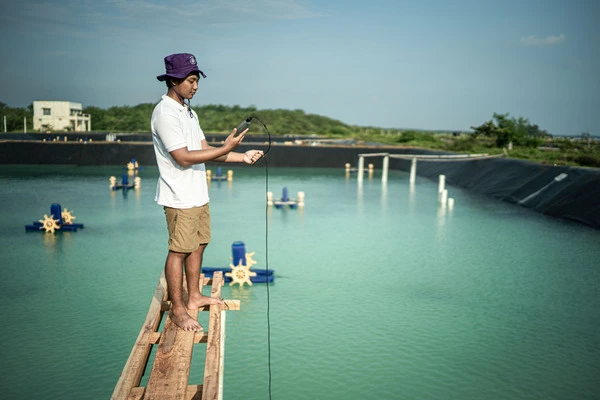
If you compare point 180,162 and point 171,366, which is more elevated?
point 180,162

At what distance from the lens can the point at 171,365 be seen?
2.90m

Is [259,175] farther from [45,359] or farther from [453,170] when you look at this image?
[45,359]

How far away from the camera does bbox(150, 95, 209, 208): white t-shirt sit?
3.25 metres

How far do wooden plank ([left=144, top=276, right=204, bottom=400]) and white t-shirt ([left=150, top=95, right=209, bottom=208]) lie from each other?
0.78 meters

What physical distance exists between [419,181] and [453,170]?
5.16 feet

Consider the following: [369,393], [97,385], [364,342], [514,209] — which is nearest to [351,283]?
[364,342]

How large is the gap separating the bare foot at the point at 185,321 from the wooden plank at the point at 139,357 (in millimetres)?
142

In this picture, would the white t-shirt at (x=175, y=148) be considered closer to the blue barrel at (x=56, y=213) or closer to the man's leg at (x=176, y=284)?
the man's leg at (x=176, y=284)

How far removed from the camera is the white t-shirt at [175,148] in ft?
10.7

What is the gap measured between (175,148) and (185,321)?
1065 mm

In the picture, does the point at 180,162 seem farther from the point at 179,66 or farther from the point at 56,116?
the point at 56,116

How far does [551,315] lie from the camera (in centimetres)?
698

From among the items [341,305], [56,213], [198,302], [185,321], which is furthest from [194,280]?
[56,213]

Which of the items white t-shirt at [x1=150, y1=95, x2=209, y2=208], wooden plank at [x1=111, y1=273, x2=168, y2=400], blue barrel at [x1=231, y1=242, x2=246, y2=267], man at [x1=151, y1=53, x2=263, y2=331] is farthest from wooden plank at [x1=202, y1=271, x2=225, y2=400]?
blue barrel at [x1=231, y1=242, x2=246, y2=267]
